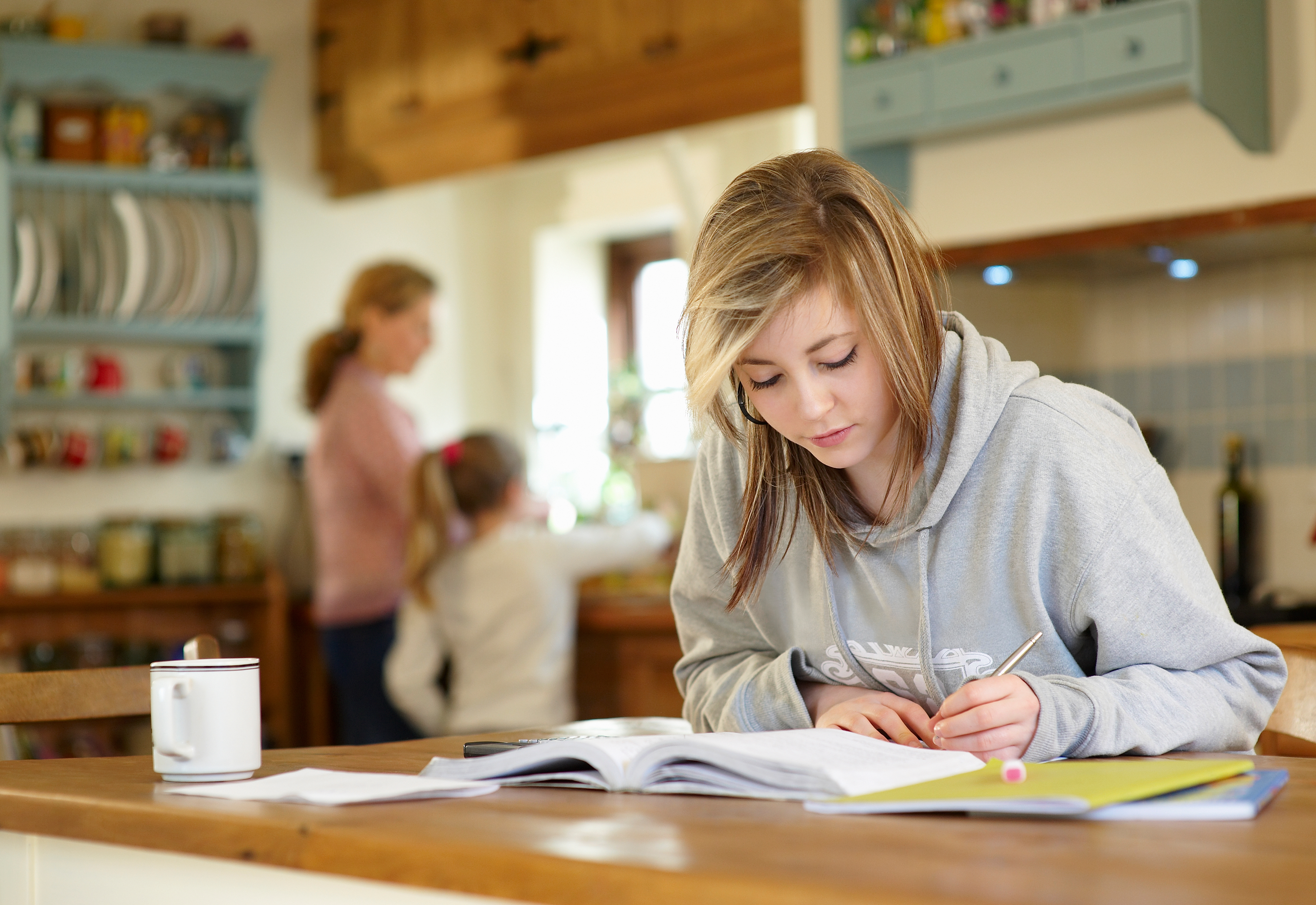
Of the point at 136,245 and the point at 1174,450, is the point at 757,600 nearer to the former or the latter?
the point at 1174,450

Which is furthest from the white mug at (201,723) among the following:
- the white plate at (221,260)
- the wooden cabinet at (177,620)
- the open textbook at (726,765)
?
the white plate at (221,260)

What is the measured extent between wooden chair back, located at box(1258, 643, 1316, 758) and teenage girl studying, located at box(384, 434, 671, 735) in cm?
192

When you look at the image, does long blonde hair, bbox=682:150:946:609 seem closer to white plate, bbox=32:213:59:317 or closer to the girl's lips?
the girl's lips

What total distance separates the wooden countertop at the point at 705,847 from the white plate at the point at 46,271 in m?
3.36

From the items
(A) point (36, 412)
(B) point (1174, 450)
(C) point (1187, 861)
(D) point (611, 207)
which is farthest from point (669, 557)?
(C) point (1187, 861)

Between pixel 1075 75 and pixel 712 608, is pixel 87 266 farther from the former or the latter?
pixel 712 608

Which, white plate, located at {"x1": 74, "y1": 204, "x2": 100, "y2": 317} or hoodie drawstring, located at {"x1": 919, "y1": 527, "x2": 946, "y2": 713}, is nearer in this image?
hoodie drawstring, located at {"x1": 919, "y1": 527, "x2": 946, "y2": 713}

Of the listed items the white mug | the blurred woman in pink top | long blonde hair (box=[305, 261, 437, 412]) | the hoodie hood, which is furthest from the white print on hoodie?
long blonde hair (box=[305, 261, 437, 412])

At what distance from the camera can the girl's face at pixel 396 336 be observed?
11.3ft

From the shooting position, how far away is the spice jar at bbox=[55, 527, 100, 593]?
13.1ft

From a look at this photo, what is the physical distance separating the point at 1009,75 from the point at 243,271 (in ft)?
8.22

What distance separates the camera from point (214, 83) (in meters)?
4.27

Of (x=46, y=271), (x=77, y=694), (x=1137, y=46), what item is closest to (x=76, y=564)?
(x=46, y=271)

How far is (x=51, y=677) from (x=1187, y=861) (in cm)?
114
